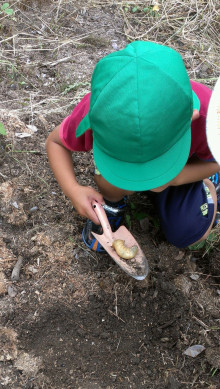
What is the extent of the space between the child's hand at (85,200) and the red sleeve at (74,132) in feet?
0.52

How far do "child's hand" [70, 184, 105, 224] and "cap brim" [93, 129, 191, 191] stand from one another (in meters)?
0.32

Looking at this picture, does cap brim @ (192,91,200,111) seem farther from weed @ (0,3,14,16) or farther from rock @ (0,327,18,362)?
weed @ (0,3,14,16)

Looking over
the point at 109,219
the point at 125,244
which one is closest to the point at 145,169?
the point at 125,244

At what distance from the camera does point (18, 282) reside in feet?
5.32

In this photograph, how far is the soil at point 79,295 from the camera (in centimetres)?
149

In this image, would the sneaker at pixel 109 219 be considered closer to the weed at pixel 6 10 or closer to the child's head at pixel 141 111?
the child's head at pixel 141 111

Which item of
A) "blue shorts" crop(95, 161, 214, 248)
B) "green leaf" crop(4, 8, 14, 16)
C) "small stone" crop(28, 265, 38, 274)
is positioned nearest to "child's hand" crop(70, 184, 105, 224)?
"blue shorts" crop(95, 161, 214, 248)

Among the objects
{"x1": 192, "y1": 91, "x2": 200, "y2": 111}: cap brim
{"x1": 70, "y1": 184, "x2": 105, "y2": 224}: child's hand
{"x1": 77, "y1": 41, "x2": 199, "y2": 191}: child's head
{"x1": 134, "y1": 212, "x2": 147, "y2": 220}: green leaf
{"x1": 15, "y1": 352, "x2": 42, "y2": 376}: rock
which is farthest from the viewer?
{"x1": 134, "y1": 212, "x2": 147, "y2": 220}: green leaf

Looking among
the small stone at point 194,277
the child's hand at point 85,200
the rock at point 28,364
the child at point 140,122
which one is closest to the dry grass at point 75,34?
the child's hand at point 85,200

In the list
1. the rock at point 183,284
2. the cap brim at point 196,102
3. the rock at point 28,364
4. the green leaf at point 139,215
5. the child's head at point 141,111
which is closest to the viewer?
the child's head at point 141,111

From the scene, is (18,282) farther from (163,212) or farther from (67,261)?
(163,212)

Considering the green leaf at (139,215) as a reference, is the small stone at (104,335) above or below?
below

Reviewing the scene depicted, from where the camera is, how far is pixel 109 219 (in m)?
1.77

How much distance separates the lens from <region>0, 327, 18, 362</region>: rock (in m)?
1.46
